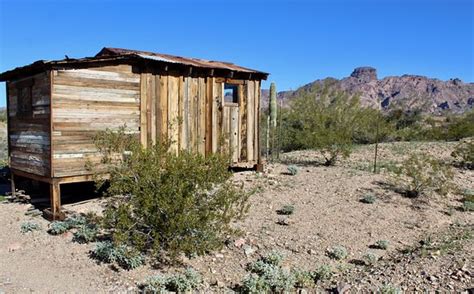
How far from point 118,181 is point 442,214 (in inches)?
262

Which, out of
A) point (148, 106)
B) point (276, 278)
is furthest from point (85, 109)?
point (276, 278)

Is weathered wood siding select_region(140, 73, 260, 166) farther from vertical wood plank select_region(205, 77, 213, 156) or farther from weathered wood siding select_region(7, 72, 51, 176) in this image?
weathered wood siding select_region(7, 72, 51, 176)

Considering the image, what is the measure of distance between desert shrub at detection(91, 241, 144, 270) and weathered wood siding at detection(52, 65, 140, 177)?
2106mm

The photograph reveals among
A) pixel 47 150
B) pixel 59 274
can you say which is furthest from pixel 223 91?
pixel 59 274

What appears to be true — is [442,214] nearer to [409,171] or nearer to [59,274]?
[409,171]

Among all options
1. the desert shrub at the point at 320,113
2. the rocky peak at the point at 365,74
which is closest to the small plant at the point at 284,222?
the desert shrub at the point at 320,113

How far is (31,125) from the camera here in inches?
373

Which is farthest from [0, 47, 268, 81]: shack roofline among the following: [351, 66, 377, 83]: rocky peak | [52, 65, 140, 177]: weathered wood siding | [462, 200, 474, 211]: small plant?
[351, 66, 377, 83]: rocky peak

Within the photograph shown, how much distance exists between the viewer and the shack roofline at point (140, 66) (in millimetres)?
8555

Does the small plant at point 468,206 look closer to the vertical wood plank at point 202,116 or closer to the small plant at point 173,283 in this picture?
the vertical wood plank at point 202,116

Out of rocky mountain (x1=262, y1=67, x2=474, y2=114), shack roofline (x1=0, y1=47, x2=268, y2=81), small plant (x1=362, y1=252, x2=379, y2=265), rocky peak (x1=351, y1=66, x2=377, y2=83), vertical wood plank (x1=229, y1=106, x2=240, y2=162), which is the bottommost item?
small plant (x1=362, y1=252, x2=379, y2=265)

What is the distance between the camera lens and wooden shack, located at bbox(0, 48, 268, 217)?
8648 mm

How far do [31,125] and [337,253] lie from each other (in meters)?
6.97

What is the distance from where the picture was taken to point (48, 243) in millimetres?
7570
